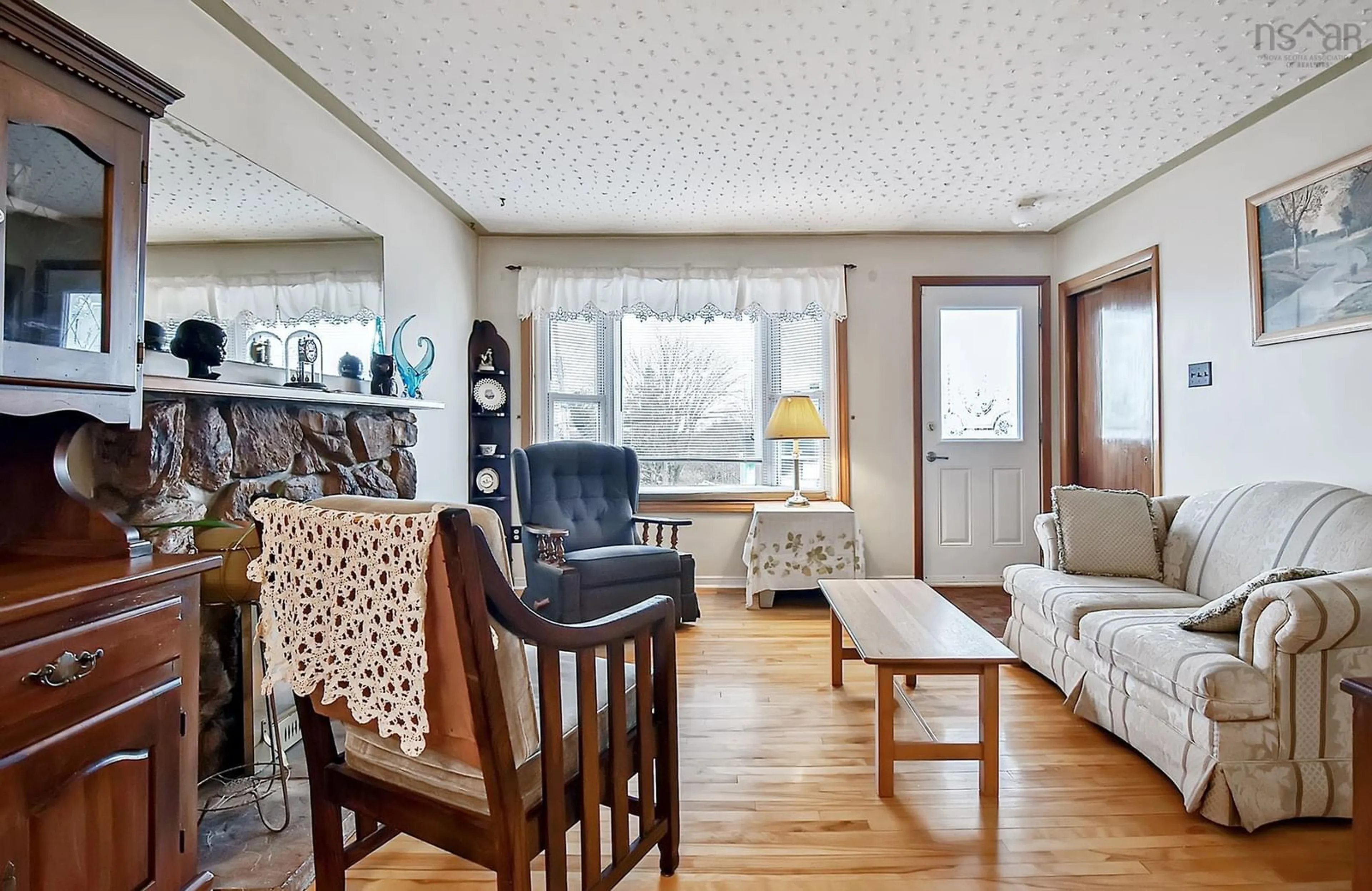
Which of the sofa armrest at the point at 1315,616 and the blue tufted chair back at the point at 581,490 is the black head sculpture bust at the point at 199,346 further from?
the sofa armrest at the point at 1315,616

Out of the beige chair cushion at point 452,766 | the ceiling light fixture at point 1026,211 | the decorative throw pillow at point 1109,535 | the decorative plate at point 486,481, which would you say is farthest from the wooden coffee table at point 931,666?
the ceiling light fixture at point 1026,211

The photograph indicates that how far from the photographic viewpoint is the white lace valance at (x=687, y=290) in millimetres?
4469

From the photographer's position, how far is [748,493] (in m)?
4.55

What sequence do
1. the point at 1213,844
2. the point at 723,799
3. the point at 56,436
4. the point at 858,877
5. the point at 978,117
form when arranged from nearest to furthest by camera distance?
the point at 56,436
the point at 858,877
the point at 1213,844
the point at 723,799
the point at 978,117

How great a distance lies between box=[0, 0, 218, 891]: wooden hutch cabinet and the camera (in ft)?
3.34

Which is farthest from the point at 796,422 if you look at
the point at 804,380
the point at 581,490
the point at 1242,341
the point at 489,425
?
the point at 1242,341

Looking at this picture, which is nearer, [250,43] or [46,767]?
[46,767]

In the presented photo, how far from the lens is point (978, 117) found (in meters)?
2.83

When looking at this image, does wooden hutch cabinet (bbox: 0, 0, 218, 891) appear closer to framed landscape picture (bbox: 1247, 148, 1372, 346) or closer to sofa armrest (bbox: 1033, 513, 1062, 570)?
sofa armrest (bbox: 1033, 513, 1062, 570)

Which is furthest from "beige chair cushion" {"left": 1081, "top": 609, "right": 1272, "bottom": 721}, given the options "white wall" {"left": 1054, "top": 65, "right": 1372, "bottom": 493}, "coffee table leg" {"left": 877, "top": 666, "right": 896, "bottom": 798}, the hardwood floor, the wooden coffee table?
"white wall" {"left": 1054, "top": 65, "right": 1372, "bottom": 493}

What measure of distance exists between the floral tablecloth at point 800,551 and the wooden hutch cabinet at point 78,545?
307cm

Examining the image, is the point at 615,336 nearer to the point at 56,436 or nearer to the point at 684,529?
the point at 684,529

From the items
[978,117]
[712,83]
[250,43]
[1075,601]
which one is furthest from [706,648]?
[250,43]

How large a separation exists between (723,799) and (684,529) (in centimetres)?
261
